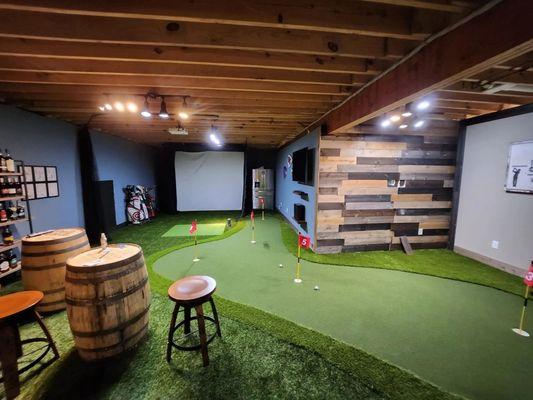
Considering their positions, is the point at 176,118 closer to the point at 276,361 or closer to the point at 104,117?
the point at 104,117

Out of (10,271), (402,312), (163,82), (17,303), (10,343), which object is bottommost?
(402,312)

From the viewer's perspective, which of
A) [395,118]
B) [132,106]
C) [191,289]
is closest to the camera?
[191,289]

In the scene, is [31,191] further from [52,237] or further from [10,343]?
[10,343]

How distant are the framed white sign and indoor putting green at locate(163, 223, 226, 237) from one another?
5.51 m

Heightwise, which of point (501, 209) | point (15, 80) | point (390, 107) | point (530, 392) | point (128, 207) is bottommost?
point (530, 392)

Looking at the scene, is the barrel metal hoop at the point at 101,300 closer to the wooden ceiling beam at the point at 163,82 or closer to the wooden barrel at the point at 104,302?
the wooden barrel at the point at 104,302

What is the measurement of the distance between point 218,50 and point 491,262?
5083 mm

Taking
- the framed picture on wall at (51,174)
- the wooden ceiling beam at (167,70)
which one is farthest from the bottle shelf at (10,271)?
the wooden ceiling beam at (167,70)

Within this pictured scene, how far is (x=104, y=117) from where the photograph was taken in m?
4.23

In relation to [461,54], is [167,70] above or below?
above

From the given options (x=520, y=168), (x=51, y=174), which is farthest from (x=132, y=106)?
(x=520, y=168)

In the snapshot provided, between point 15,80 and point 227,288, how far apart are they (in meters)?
3.39

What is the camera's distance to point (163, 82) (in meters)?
2.56

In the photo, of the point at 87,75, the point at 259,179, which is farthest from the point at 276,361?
the point at 259,179
